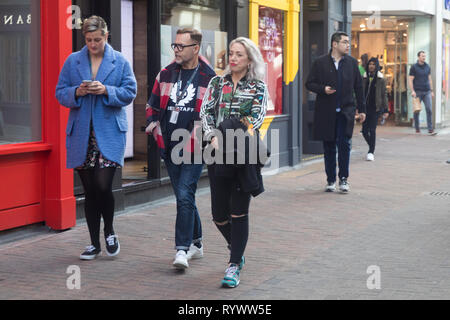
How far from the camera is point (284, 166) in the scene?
42.3ft

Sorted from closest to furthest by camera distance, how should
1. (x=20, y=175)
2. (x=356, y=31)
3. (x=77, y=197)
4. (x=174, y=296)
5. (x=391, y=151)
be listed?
1. (x=174, y=296)
2. (x=20, y=175)
3. (x=77, y=197)
4. (x=391, y=151)
5. (x=356, y=31)

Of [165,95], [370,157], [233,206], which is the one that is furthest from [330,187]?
[233,206]

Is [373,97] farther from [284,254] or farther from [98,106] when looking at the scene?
[98,106]

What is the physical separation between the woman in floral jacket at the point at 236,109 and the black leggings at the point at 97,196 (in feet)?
3.34

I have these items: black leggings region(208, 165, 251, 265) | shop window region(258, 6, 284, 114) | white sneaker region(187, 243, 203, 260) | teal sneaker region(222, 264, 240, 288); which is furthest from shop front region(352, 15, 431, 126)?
teal sneaker region(222, 264, 240, 288)

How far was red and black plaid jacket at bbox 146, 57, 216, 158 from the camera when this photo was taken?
6047mm

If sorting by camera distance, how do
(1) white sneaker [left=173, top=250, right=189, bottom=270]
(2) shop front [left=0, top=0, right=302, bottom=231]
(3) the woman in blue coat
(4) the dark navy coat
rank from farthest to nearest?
(4) the dark navy coat → (2) shop front [left=0, top=0, right=302, bottom=231] → (3) the woman in blue coat → (1) white sneaker [left=173, top=250, right=189, bottom=270]

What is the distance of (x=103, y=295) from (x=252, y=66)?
185cm

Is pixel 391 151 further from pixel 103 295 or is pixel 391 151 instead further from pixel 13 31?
pixel 103 295

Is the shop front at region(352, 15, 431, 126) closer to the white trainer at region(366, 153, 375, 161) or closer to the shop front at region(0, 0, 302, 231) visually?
the white trainer at region(366, 153, 375, 161)

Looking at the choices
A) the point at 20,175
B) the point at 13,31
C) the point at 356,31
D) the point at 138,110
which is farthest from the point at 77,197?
the point at 356,31

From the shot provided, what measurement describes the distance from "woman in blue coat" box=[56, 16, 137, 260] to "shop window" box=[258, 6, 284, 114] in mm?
6061

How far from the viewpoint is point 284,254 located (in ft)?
21.7

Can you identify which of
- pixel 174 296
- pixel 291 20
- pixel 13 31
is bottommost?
pixel 174 296
